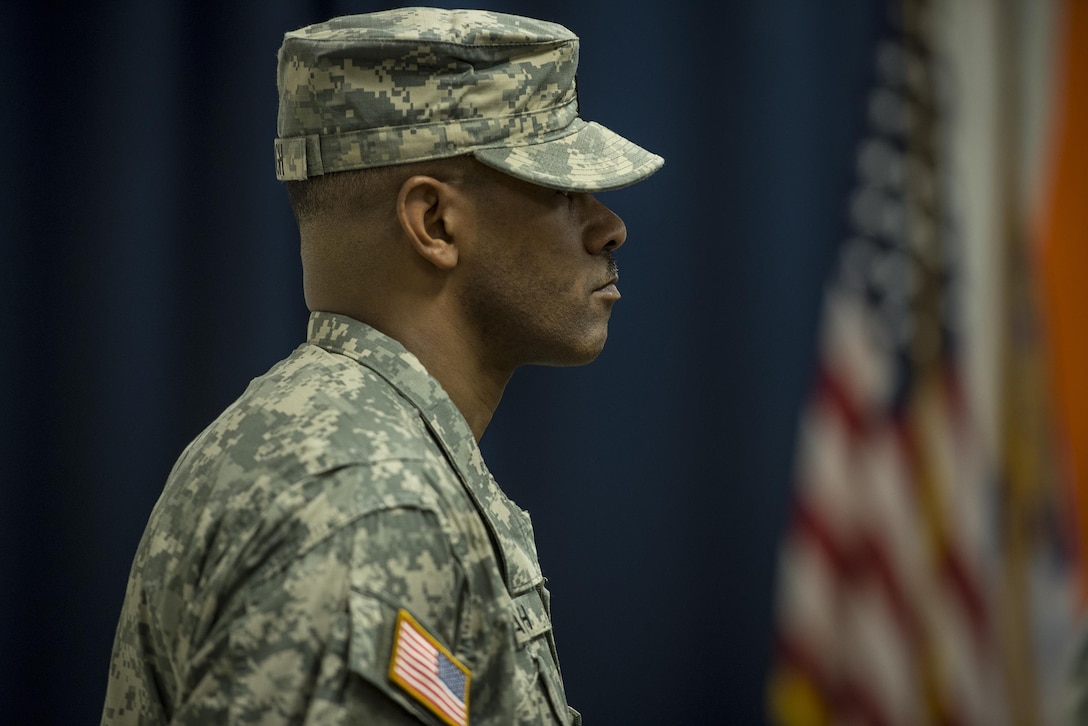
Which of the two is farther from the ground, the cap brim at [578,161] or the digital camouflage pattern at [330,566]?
the cap brim at [578,161]

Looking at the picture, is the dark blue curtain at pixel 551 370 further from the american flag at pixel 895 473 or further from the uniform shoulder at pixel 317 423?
the uniform shoulder at pixel 317 423

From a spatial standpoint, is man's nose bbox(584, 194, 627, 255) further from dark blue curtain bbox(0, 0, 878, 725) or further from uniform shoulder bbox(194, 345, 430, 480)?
dark blue curtain bbox(0, 0, 878, 725)

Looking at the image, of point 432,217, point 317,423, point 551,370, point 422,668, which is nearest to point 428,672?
point 422,668

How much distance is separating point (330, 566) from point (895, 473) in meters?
1.55

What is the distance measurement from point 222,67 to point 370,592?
4.82 ft

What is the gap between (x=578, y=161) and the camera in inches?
36.5

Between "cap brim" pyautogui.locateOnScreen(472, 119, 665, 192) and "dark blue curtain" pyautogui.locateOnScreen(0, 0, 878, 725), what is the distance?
3.26 feet

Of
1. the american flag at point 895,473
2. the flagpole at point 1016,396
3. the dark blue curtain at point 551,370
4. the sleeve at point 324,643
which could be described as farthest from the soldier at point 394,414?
the flagpole at point 1016,396

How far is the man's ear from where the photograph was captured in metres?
0.88

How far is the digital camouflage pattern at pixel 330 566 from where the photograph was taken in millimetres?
645

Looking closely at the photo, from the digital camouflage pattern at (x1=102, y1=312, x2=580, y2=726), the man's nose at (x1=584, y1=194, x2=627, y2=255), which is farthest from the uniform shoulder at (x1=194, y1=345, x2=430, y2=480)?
the man's nose at (x1=584, y1=194, x2=627, y2=255)

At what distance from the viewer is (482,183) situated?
0.90 meters

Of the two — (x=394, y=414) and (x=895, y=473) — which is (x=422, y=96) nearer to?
(x=394, y=414)

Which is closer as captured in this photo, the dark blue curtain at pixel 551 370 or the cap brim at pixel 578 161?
the cap brim at pixel 578 161
